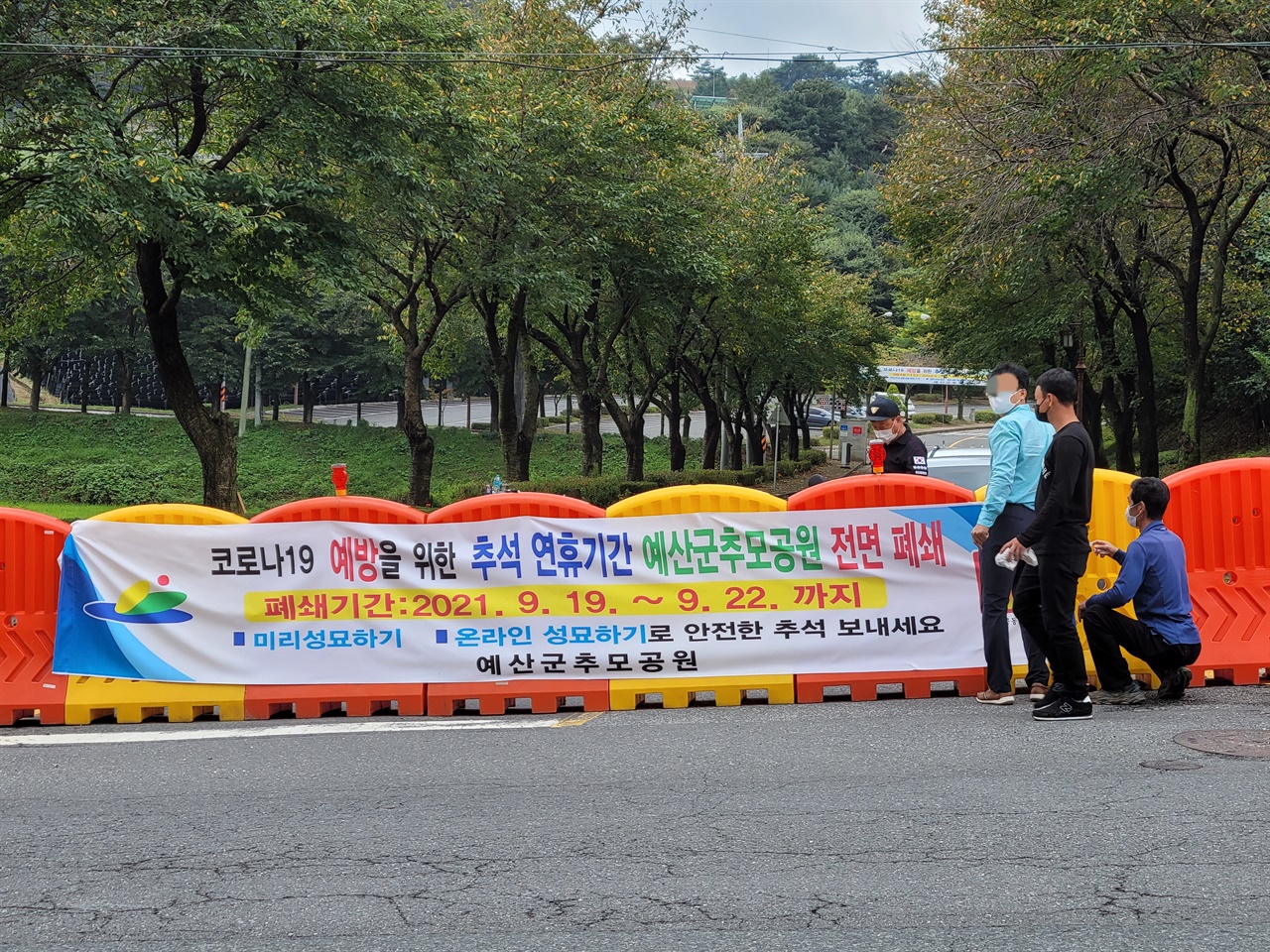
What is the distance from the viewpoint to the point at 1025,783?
5398 millimetres

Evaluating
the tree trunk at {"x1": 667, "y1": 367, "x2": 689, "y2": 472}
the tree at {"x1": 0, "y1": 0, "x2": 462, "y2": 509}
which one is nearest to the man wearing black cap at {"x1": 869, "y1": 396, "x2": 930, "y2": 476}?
the tree at {"x1": 0, "y1": 0, "x2": 462, "y2": 509}

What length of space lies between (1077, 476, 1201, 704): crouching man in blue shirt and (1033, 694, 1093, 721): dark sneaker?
0.48 metres

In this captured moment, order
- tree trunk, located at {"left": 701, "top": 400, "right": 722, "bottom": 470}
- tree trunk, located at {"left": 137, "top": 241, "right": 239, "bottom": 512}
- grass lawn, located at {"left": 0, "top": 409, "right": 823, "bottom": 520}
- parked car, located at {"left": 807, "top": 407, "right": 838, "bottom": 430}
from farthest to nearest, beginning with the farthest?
parked car, located at {"left": 807, "top": 407, "right": 838, "bottom": 430} → grass lawn, located at {"left": 0, "top": 409, "right": 823, "bottom": 520} → tree trunk, located at {"left": 701, "top": 400, "right": 722, "bottom": 470} → tree trunk, located at {"left": 137, "top": 241, "right": 239, "bottom": 512}

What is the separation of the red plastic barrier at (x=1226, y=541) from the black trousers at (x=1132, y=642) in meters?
0.85

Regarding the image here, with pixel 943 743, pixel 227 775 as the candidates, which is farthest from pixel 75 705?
pixel 943 743

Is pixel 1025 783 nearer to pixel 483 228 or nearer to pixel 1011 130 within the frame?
pixel 1011 130

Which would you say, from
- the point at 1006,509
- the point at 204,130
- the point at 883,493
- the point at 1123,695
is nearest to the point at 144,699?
the point at 883,493

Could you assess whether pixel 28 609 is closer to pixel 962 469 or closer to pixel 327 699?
pixel 327 699

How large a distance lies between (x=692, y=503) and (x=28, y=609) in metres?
4.31

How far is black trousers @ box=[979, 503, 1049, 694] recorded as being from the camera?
23.2ft

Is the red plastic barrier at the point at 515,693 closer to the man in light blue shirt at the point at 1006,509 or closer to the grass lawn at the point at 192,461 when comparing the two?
the man in light blue shirt at the point at 1006,509

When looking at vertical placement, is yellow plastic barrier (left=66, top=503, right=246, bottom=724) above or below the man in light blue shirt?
below

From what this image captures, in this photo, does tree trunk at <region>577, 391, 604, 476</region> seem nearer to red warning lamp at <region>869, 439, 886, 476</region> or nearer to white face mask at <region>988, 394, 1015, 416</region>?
red warning lamp at <region>869, 439, 886, 476</region>

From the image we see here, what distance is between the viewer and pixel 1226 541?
786 cm
